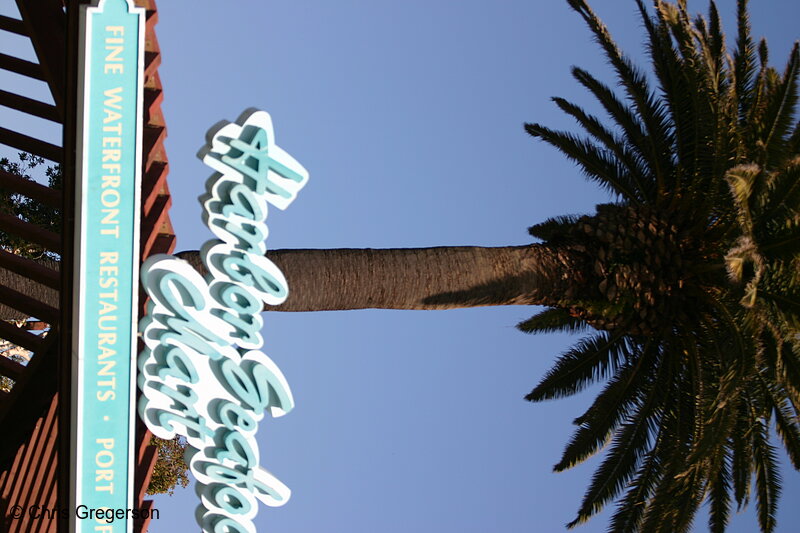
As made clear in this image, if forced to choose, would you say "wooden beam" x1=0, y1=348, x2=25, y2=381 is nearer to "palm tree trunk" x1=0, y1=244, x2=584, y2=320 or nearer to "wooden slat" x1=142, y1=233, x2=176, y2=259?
"wooden slat" x1=142, y1=233, x2=176, y2=259

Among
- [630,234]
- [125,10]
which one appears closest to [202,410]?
[125,10]

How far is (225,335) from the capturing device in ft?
34.0

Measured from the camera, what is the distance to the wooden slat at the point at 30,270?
1154cm

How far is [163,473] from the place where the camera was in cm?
2261

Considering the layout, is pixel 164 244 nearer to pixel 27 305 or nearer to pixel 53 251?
pixel 53 251

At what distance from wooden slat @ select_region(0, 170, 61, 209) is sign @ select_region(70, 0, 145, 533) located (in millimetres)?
1647

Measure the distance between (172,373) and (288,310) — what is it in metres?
2.07

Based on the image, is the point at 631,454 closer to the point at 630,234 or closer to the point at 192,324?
the point at 630,234

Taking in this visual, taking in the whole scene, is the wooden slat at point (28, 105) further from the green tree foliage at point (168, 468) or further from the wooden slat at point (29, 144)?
the green tree foliage at point (168, 468)

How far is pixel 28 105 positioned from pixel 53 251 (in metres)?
2.58

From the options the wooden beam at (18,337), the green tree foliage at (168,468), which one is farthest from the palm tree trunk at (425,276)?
the green tree foliage at (168,468)

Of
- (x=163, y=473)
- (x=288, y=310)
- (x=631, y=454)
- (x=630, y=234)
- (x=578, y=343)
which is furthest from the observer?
(x=163, y=473)

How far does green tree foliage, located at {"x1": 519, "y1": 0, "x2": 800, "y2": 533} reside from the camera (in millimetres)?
11188

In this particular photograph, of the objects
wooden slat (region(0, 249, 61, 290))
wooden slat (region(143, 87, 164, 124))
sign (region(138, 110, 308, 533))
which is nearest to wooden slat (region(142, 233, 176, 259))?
wooden slat (region(0, 249, 61, 290))
